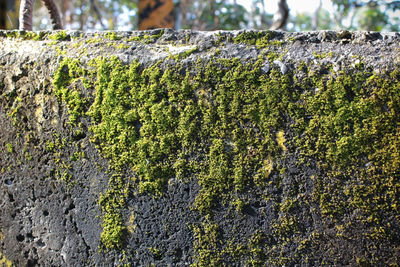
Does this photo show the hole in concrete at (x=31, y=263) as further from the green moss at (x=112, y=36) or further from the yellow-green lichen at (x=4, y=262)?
the green moss at (x=112, y=36)

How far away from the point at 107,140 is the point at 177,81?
357 mm

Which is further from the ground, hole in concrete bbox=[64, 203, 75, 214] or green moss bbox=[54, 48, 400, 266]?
green moss bbox=[54, 48, 400, 266]

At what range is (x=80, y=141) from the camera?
1335mm

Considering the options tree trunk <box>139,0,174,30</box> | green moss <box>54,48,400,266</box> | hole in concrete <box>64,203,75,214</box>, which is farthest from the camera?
tree trunk <box>139,0,174,30</box>

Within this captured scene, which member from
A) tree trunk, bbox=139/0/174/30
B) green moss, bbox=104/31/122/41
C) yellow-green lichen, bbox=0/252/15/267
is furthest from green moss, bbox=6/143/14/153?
tree trunk, bbox=139/0/174/30

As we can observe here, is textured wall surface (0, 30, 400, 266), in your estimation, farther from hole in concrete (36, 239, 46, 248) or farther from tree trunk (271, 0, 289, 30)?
tree trunk (271, 0, 289, 30)

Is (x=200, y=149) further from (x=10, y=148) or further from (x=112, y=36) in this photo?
(x=10, y=148)

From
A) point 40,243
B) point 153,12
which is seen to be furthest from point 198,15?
point 40,243

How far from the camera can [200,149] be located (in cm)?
123

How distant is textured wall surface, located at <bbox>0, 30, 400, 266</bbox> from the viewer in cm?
111

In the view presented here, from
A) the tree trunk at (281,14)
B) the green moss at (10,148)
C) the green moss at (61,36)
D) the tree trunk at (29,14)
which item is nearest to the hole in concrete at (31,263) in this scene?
the green moss at (10,148)

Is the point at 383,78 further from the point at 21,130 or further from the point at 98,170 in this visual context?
the point at 21,130

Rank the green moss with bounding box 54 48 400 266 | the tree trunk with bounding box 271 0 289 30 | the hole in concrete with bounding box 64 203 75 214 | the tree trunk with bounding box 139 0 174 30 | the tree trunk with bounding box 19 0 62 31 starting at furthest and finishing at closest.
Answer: the tree trunk with bounding box 139 0 174 30 < the tree trunk with bounding box 271 0 289 30 < the tree trunk with bounding box 19 0 62 31 < the hole in concrete with bounding box 64 203 75 214 < the green moss with bounding box 54 48 400 266

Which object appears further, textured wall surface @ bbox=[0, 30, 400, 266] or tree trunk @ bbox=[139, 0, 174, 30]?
tree trunk @ bbox=[139, 0, 174, 30]
